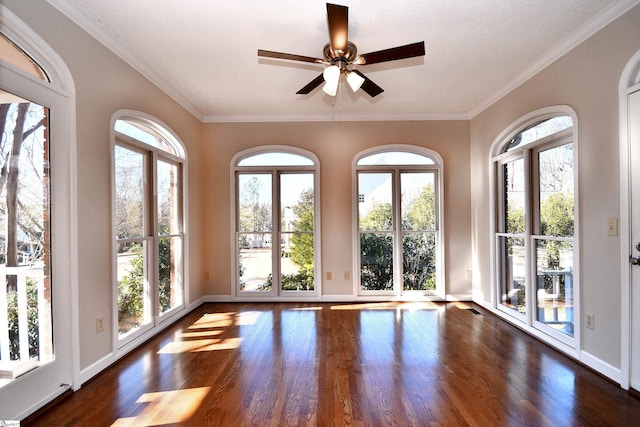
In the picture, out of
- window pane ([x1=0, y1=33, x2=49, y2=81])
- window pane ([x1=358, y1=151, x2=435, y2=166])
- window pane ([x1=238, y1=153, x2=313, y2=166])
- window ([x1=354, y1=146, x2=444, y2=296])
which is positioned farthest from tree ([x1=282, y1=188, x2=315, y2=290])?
window pane ([x1=0, y1=33, x2=49, y2=81])

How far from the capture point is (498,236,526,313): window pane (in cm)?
346

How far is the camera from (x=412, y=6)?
223 cm

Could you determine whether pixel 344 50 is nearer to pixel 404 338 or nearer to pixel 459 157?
pixel 404 338

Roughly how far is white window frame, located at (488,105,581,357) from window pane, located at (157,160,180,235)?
4149mm

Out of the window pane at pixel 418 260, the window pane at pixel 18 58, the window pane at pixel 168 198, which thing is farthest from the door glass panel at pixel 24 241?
the window pane at pixel 418 260

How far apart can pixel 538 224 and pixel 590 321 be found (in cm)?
106

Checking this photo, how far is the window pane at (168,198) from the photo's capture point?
354cm

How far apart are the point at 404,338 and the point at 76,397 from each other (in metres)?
2.80

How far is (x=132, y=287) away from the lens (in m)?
3.06

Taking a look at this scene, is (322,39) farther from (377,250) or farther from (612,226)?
(377,250)

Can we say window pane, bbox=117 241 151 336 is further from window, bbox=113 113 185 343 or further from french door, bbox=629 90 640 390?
french door, bbox=629 90 640 390

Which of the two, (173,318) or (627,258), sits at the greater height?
(627,258)

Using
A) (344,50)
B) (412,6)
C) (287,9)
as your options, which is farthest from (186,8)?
(412,6)

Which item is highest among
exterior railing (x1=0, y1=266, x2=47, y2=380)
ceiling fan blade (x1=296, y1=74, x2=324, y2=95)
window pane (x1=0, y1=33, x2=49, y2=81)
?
ceiling fan blade (x1=296, y1=74, x2=324, y2=95)
